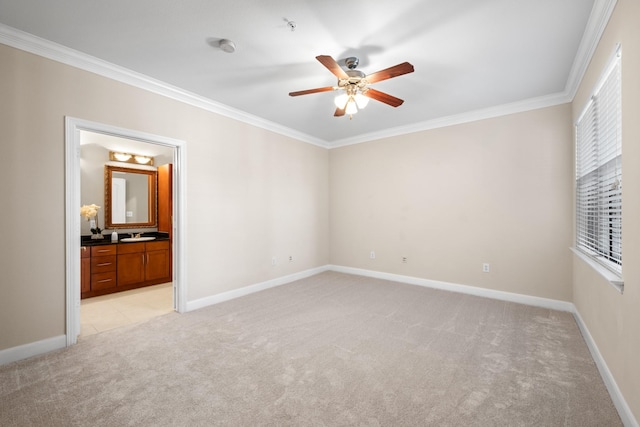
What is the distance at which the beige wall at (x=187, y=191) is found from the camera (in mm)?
2359

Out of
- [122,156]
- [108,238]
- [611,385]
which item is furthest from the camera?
[122,156]

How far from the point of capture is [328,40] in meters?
2.41

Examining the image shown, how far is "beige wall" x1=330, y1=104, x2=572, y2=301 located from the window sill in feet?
2.58

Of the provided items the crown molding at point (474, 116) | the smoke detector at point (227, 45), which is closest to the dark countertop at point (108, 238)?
the smoke detector at point (227, 45)

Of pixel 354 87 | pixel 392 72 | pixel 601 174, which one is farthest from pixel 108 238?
pixel 601 174

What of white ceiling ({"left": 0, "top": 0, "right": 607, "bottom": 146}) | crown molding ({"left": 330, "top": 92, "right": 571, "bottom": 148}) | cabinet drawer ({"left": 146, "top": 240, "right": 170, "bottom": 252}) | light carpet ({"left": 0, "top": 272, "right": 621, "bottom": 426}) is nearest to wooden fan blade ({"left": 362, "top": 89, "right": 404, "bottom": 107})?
white ceiling ({"left": 0, "top": 0, "right": 607, "bottom": 146})

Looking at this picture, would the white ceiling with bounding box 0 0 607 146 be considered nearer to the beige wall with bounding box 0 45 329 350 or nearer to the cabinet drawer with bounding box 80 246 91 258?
the beige wall with bounding box 0 45 329 350

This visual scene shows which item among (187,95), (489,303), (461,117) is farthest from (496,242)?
(187,95)

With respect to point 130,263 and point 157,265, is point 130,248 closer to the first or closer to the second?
point 130,263

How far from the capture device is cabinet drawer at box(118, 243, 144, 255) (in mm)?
4410

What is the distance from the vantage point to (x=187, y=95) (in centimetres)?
347

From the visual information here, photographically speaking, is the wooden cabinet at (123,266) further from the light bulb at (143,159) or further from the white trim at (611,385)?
the white trim at (611,385)

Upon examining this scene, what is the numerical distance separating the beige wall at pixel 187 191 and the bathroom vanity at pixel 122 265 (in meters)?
1.68

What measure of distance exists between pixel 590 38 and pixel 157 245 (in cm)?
592
